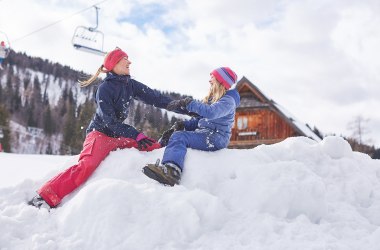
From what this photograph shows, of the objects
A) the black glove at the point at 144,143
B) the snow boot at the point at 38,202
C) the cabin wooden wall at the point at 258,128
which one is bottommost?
the snow boot at the point at 38,202

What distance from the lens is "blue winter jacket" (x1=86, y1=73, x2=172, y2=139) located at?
4738mm

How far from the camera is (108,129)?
4824mm

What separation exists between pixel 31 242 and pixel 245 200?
167 cm

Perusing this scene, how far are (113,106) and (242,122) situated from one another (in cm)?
2096

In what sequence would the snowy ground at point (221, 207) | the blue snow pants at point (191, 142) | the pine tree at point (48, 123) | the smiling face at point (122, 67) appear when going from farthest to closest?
1. the pine tree at point (48, 123)
2. the smiling face at point (122, 67)
3. the blue snow pants at point (191, 142)
4. the snowy ground at point (221, 207)

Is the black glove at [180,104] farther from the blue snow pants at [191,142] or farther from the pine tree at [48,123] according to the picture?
the pine tree at [48,123]

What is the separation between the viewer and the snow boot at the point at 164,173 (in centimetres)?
400

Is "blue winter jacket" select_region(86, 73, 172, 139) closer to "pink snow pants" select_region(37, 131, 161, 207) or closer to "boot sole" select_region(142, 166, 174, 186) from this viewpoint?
"pink snow pants" select_region(37, 131, 161, 207)

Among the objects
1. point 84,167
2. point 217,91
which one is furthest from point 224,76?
point 84,167

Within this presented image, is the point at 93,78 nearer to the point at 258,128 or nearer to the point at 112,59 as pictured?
the point at 112,59

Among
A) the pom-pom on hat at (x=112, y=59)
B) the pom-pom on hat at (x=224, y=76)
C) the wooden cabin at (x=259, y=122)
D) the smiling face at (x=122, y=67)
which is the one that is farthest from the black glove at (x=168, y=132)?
the wooden cabin at (x=259, y=122)

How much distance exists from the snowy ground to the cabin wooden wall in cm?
2028

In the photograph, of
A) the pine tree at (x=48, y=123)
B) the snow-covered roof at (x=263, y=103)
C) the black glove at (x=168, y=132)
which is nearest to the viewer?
the black glove at (x=168, y=132)

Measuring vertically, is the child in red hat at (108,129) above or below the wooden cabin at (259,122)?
below
